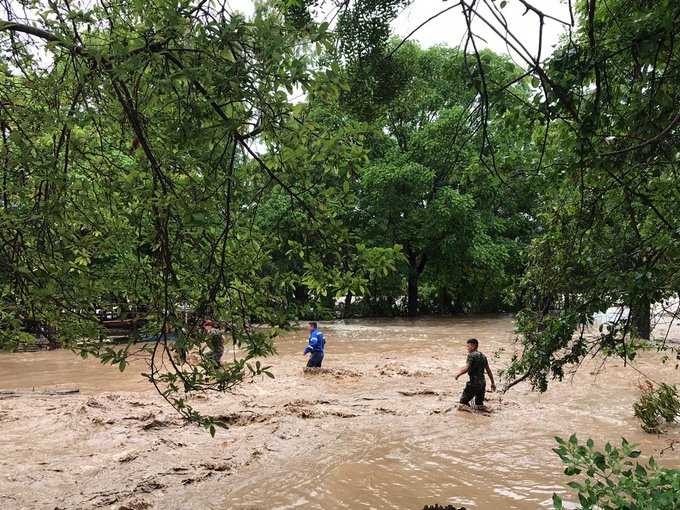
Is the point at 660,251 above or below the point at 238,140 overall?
below

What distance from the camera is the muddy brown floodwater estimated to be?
7.23 meters

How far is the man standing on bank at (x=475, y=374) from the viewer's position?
11.2 metres

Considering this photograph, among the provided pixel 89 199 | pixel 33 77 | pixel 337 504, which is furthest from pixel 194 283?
pixel 337 504

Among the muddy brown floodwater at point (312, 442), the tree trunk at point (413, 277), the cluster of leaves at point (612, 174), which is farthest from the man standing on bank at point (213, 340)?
the tree trunk at point (413, 277)

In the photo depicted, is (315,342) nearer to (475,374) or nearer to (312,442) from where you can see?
(475,374)

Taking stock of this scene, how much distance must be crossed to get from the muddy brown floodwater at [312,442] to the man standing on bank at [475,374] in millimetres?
444

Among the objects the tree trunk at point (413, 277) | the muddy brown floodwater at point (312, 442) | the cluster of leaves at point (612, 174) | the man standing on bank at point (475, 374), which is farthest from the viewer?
the tree trunk at point (413, 277)

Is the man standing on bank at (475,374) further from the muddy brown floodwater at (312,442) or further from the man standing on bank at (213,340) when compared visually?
the man standing on bank at (213,340)

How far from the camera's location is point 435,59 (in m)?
28.3

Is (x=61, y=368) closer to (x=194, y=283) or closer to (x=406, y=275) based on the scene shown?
(x=194, y=283)

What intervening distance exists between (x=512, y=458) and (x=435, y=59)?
955 inches

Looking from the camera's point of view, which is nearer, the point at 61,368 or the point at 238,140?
the point at 238,140

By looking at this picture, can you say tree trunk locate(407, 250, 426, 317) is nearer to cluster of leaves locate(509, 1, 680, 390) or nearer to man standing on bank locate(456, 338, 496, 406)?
Result: man standing on bank locate(456, 338, 496, 406)

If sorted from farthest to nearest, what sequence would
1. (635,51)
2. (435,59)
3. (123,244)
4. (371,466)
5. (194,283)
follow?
(435,59), (371,466), (123,244), (194,283), (635,51)
